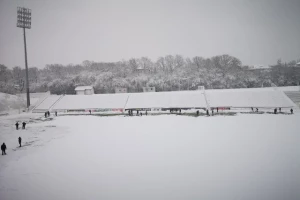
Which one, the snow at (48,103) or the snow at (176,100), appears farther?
the snow at (48,103)

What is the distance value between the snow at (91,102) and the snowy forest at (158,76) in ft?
40.9

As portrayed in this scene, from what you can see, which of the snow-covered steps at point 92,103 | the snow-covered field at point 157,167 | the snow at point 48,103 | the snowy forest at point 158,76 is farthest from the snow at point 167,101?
the snowy forest at point 158,76

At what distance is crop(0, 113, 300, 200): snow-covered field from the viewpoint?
19.6 feet

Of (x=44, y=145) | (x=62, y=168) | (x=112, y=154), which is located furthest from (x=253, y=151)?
(x=44, y=145)

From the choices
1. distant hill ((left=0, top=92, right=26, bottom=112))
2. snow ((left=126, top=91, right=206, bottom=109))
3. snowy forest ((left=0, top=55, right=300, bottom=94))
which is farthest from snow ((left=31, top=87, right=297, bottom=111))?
snowy forest ((left=0, top=55, right=300, bottom=94))

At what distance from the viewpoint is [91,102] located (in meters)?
27.3

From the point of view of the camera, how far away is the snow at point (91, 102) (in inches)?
1033

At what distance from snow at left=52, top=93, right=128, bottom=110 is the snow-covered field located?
13.6 meters

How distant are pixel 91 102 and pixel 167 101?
11.1 metres

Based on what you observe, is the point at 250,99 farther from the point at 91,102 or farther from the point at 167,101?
the point at 91,102

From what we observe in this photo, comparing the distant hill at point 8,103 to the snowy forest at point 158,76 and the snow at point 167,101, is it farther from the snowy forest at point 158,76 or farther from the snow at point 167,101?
the snow at point 167,101

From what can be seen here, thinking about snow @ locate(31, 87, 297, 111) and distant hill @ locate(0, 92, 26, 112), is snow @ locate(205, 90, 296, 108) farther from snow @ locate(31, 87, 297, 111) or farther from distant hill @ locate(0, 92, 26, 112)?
distant hill @ locate(0, 92, 26, 112)

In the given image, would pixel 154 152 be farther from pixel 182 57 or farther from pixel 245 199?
pixel 182 57

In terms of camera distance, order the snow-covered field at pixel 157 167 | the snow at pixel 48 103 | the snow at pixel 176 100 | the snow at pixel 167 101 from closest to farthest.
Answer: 1. the snow-covered field at pixel 157 167
2. the snow at pixel 176 100
3. the snow at pixel 167 101
4. the snow at pixel 48 103
